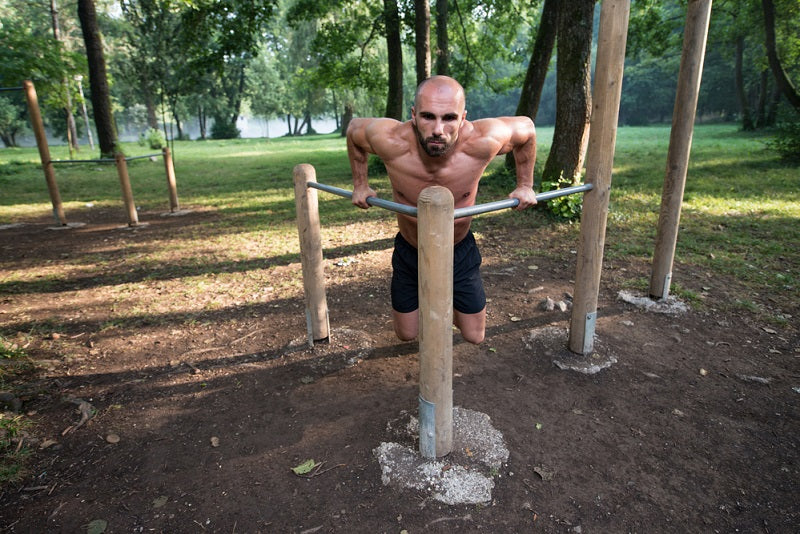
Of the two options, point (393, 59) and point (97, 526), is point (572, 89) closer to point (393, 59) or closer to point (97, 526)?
point (393, 59)

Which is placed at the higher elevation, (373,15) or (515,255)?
(373,15)

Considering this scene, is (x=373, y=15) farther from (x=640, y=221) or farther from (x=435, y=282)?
(x=435, y=282)

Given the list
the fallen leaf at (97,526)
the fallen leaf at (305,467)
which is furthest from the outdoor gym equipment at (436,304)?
the fallen leaf at (97,526)

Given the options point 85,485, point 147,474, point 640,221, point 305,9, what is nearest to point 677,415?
point 147,474

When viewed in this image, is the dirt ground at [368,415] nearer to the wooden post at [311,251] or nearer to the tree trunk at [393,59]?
the wooden post at [311,251]

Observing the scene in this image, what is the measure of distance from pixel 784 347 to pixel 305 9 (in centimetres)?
1212

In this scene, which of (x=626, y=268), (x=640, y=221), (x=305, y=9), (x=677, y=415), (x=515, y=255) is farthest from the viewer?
(x=305, y=9)

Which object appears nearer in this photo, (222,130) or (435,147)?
(435,147)

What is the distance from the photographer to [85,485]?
2.14m

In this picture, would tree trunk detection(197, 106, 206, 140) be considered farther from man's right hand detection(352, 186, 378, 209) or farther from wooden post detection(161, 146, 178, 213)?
man's right hand detection(352, 186, 378, 209)

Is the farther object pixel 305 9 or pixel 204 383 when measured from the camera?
pixel 305 9

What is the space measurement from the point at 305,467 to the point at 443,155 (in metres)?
1.62

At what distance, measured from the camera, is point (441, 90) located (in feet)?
6.84

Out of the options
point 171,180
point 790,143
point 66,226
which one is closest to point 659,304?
point 171,180
